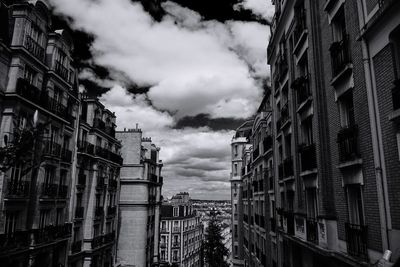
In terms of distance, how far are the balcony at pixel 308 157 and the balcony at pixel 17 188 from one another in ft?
54.6

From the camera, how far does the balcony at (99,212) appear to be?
30203 mm

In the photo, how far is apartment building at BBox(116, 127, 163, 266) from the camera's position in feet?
128

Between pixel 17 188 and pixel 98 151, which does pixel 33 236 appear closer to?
pixel 17 188

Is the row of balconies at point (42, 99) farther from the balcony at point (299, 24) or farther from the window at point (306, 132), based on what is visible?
the window at point (306, 132)

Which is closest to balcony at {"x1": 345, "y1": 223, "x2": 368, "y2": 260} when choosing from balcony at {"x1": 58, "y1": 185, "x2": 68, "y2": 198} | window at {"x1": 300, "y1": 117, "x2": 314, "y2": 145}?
window at {"x1": 300, "y1": 117, "x2": 314, "y2": 145}

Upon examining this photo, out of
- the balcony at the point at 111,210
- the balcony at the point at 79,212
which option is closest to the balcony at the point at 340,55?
the balcony at the point at 79,212

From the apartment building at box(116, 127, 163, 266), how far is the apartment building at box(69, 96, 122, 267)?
3747mm

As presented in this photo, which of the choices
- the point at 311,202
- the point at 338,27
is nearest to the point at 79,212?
the point at 311,202

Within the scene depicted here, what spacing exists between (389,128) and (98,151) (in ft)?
93.7

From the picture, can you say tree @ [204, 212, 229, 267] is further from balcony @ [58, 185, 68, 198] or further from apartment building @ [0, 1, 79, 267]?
balcony @ [58, 185, 68, 198]

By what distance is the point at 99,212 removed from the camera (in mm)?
30906

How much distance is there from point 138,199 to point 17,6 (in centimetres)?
2797

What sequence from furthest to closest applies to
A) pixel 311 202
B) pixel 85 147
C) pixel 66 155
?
pixel 85 147 → pixel 66 155 → pixel 311 202

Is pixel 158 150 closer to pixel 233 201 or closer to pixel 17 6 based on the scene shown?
pixel 233 201
